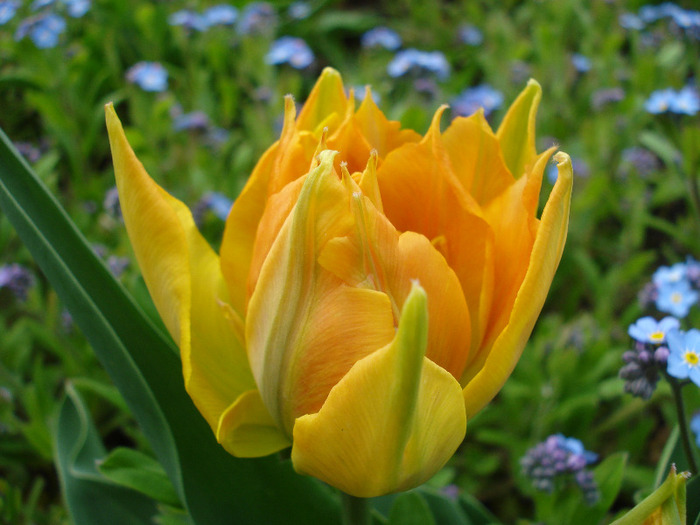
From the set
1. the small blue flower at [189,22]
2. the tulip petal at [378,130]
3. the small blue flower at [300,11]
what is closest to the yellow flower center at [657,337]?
the tulip petal at [378,130]

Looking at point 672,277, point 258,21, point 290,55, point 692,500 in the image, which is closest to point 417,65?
point 290,55

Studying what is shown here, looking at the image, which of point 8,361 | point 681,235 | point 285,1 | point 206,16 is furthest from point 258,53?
point 681,235

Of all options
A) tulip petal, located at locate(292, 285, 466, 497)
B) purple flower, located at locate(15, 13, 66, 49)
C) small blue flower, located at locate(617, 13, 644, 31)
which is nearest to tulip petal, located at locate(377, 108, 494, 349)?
tulip petal, located at locate(292, 285, 466, 497)

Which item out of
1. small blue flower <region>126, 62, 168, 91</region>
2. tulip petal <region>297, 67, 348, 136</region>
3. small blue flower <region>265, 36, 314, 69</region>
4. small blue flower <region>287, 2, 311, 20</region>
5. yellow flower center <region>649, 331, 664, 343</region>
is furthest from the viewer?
small blue flower <region>287, 2, 311, 20</region>

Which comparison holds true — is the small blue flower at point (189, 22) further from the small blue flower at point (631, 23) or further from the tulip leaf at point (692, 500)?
the tulip leaf at point (692, 500)

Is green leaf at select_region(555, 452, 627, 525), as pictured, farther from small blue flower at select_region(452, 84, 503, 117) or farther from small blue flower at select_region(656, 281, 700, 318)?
small blue flower at select_region(452, 84, 503, 117)

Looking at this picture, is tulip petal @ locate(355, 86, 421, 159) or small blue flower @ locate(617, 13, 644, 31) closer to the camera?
tulip petal @ locate(355, 86, 421, 159)

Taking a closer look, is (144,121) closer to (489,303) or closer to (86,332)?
(86,332)

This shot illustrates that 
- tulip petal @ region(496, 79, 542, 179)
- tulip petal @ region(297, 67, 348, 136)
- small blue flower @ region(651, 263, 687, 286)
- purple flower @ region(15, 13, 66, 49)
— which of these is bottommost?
small blue flower @ region(651, 263, 687, 286)
